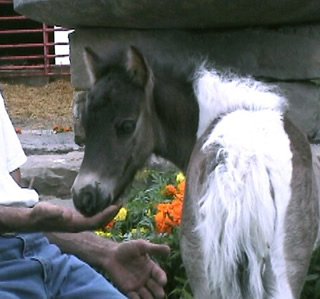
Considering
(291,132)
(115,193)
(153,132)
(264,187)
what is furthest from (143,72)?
(264,187)

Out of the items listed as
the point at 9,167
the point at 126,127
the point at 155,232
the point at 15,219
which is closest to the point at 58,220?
the point at 15,219

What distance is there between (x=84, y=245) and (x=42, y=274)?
241 millimetres

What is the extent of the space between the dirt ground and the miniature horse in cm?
496

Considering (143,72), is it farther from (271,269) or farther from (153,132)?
(271,269)

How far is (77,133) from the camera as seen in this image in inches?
181

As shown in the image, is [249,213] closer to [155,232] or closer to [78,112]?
[155,232]

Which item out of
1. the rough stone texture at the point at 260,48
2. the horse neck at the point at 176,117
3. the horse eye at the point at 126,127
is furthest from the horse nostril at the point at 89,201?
the rough stone texture at the point at 260,48

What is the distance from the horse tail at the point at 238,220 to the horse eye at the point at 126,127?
2.07 feet

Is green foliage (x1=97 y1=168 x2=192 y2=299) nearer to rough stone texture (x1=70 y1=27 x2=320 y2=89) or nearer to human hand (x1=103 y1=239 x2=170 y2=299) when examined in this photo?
human hand (x1=103 y1=239 x2=170 y2=299)

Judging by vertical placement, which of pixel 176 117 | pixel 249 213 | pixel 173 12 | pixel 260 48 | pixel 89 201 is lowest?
pixel 89 201

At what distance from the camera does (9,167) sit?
2.69m

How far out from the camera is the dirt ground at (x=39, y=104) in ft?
27.8

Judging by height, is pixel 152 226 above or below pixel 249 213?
below

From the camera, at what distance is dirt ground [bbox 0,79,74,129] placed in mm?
8477
